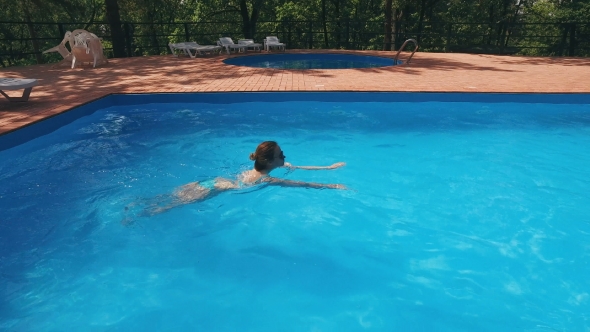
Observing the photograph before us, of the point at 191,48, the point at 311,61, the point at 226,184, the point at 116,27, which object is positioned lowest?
the point at 226,184

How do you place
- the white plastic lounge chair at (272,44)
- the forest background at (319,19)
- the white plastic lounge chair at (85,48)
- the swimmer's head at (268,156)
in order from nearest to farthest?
the swimmer's head at (268,156) → the white plastic lounge chair at (85,48) → the white plastic lounge chair at (272,44) → the forest background at (319,19)

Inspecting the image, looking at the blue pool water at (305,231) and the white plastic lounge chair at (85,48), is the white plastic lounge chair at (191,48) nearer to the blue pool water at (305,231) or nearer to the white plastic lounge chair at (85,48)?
the white plastic lounge chair at (85,48)

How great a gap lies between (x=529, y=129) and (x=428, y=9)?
70.7 ft

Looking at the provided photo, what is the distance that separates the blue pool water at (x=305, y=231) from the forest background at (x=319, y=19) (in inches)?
460

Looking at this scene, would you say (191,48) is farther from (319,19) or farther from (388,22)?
(319,19)

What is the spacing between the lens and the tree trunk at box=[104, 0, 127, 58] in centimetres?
1311

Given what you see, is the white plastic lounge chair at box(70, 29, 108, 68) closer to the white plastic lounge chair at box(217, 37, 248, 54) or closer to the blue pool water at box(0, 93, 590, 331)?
the white plastic lounge chair at box(217, 37, 248, 54)

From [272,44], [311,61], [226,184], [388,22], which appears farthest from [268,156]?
[388,22]

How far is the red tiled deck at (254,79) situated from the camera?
7312 mm

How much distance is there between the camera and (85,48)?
35.5ft

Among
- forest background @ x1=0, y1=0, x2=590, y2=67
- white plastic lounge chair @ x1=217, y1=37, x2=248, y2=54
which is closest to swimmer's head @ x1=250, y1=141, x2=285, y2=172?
white plastic lounge chair @ x1=217, y1=37, x2=248, y2=54

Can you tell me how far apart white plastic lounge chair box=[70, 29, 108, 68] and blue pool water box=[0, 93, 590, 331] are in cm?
491

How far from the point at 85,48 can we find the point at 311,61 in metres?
7.26

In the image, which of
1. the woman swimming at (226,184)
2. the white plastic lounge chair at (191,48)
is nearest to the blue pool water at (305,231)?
the woman swimming at (226,184)
